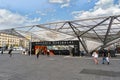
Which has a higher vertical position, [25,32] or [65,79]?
[25,32]

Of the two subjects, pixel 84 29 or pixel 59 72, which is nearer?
pixel 59 72

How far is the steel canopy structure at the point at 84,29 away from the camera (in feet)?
106

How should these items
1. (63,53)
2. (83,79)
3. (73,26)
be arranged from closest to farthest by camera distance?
1. (83,79)
2. (73,26)
3. (63,53)

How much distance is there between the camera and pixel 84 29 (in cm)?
3794

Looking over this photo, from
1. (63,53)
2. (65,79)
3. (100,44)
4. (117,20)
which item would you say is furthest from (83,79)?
(100,44)

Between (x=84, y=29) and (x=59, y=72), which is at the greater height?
(x=84, y=29)

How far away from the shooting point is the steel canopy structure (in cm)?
3217

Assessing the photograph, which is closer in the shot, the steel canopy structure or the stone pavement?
the stone pavement

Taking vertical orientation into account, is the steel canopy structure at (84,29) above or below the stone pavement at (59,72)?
above

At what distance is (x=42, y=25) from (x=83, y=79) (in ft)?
93.4

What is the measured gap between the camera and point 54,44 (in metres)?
41.9

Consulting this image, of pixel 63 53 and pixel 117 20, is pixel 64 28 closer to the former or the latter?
pixel 63 53

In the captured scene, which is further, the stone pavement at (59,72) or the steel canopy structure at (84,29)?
the steel canopy structure at (84,29)

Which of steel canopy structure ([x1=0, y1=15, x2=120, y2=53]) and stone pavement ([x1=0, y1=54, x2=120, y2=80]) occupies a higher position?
steel canopy structure ([x1=0, y1=15, x2=120, y2=53])
